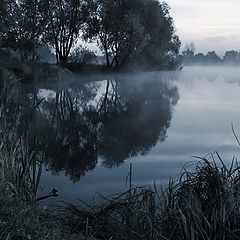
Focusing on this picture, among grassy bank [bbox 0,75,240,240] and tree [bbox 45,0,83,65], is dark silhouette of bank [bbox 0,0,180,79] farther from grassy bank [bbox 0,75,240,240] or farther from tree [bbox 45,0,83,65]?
grassy bank [bbox 0,75,240,240]

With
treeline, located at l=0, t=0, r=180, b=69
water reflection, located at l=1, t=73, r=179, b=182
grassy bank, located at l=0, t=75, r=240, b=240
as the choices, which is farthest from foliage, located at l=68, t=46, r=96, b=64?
grassy bank, located at l=0, t=75, r=240, b=240

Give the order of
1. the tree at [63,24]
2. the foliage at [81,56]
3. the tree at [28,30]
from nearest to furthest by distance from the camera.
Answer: the tree at [28,30] → the tree at [63,24] → the foliage at [81,56]

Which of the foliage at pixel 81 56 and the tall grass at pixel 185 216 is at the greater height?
the foliage at pixel 81 56

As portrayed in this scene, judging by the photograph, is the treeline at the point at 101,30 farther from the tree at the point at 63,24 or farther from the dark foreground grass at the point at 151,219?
the dark foreground grass at the point at 151,219

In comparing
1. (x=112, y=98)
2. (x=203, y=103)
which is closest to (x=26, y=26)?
(x=112, y=98)

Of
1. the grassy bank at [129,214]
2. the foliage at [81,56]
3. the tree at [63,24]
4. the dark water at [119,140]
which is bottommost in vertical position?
the dark water at [119,140]

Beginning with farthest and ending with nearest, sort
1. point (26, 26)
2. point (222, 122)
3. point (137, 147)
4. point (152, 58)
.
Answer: point (152, 58) < point (26, 26) < point (222, 122) < point (137, 147)

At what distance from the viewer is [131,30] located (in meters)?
24.3

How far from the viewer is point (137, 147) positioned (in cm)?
572

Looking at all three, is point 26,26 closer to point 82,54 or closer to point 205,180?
point 82,54

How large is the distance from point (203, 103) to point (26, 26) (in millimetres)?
12381

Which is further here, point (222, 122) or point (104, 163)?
point (222, 122)

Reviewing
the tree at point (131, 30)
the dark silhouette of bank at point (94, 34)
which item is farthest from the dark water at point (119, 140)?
the tree at point (131, 30)

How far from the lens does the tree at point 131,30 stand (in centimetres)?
2438
